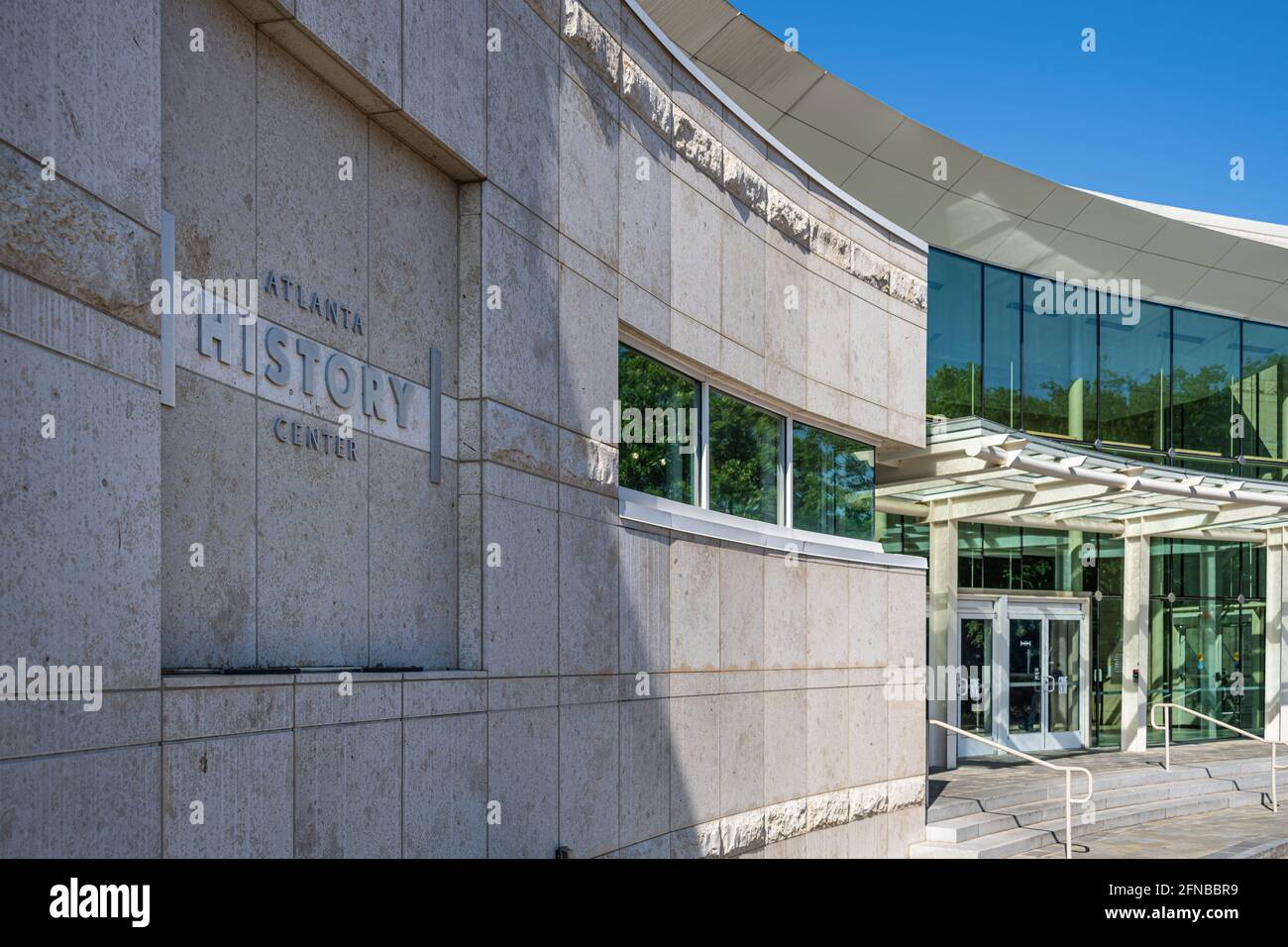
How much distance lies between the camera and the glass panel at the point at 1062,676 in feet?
74.1

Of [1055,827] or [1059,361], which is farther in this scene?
[1059,361]

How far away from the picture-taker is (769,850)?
36.5 ft

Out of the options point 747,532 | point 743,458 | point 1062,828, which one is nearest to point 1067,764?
point 1062,828

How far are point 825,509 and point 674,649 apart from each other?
12.7ft

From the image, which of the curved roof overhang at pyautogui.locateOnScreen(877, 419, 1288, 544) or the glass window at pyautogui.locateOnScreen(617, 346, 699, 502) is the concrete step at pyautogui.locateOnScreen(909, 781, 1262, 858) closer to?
the curved roof overhang at pyautogui.locateOnScreen(877, 419, 1288, 544)

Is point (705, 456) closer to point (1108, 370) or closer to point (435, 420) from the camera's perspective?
point (435, 420)

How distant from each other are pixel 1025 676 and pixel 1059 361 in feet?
17.6

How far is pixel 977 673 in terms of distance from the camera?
21328 mm

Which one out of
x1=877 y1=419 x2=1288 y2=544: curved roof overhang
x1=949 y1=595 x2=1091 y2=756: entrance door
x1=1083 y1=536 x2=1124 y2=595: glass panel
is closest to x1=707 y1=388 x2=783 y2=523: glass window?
x1=877 y1=419 x2=1288 y2=544: curved roof overhang

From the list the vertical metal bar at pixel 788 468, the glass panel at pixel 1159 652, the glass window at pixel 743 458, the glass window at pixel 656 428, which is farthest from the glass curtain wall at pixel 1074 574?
the glass window at pixel 656 428

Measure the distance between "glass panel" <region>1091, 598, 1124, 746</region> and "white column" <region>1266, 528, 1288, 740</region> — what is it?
13.6 feet

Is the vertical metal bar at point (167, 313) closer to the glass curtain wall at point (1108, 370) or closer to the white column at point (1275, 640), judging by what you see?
the glass curtain wall at point (1108, 370)

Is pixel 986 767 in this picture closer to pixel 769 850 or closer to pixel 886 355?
pixel 886 355

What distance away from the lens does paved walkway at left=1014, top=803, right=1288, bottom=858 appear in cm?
1485
